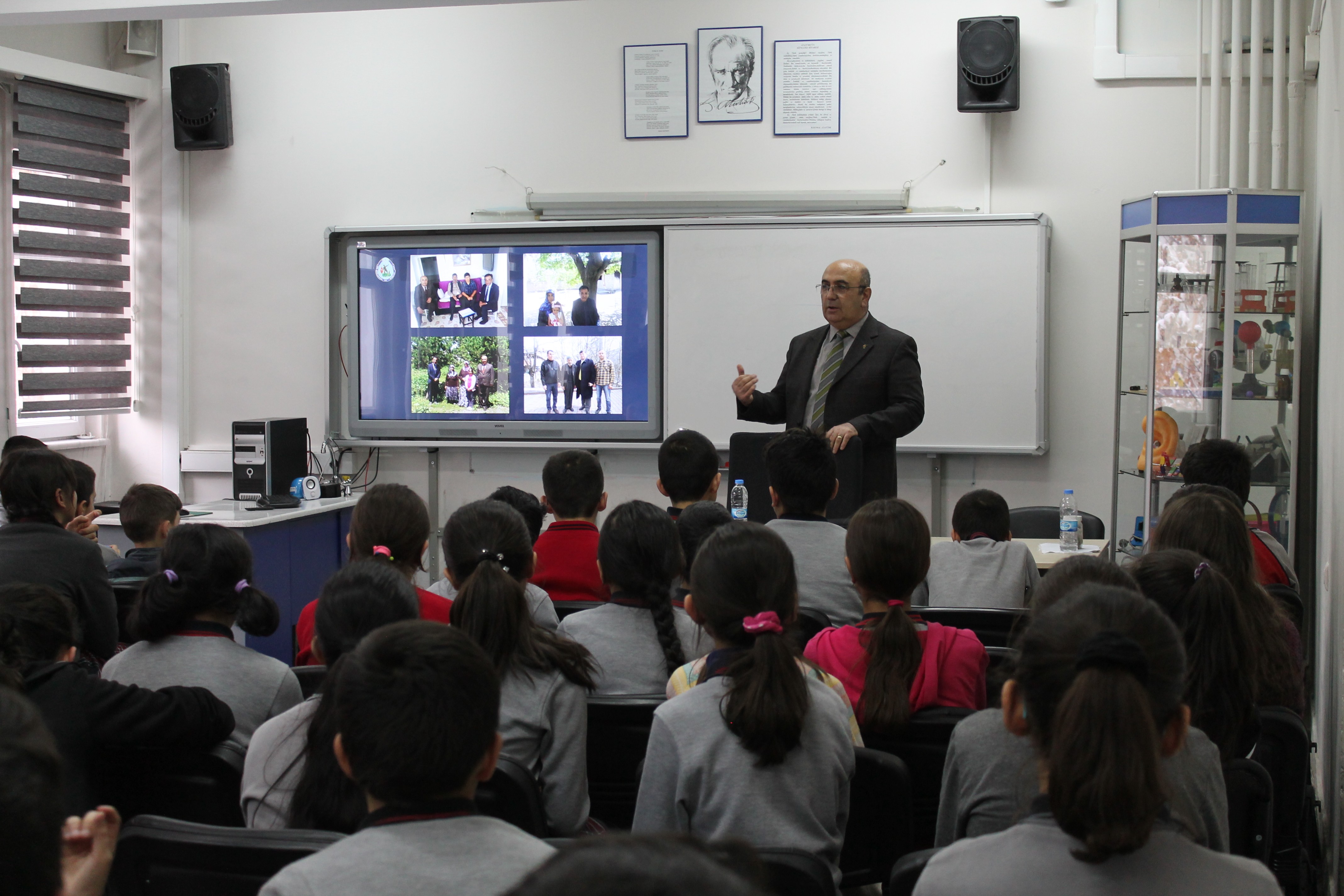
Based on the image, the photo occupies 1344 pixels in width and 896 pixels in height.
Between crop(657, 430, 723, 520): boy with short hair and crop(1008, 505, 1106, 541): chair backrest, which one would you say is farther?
crop(1008, 505, 1106, 541): chair backrest

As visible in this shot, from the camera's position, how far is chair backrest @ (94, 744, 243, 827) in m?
1.85

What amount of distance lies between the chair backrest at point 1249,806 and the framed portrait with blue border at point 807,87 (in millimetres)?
4291

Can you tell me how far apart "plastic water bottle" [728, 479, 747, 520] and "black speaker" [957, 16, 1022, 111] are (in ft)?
8.52

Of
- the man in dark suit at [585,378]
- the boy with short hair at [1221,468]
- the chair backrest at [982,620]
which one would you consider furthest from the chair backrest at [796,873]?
the man in dark suit at [585,378]

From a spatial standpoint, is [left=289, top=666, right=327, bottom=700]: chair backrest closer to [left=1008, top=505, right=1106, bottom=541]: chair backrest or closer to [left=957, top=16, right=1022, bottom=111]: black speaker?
[left=1008, top=505, right=1106, bottom=541]: chair backrest

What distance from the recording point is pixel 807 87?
5.50 m

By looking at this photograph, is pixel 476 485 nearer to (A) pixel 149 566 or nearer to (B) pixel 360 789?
(A) pixel 149 566

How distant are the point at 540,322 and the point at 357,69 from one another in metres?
1.73

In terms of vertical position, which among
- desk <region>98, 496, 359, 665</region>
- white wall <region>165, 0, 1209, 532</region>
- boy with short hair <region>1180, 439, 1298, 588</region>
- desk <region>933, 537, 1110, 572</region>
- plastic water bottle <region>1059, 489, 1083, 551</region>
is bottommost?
desk <region>98, 496, 359, 665</region>

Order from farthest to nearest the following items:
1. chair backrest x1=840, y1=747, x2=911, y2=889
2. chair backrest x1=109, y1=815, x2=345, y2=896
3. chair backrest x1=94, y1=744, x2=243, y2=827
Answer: chair backrest x1=94, y1=744, x2=243, y2=827
chair backrest x1=840, y1=747, x2=911, y2=889
chair backrest x1=109, y1=815, x2=345, y2=896

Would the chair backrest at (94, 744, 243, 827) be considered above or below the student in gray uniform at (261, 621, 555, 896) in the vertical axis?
below

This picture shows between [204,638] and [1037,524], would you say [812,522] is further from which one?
[1037,524]

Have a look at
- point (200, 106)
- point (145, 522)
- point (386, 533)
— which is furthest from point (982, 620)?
point (200, 106)

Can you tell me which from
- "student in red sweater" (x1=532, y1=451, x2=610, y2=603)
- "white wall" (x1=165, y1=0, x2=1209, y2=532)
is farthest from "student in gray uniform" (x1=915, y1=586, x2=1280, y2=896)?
"white wall" (x1=165, y1=0, x2=1209, y2=532)
